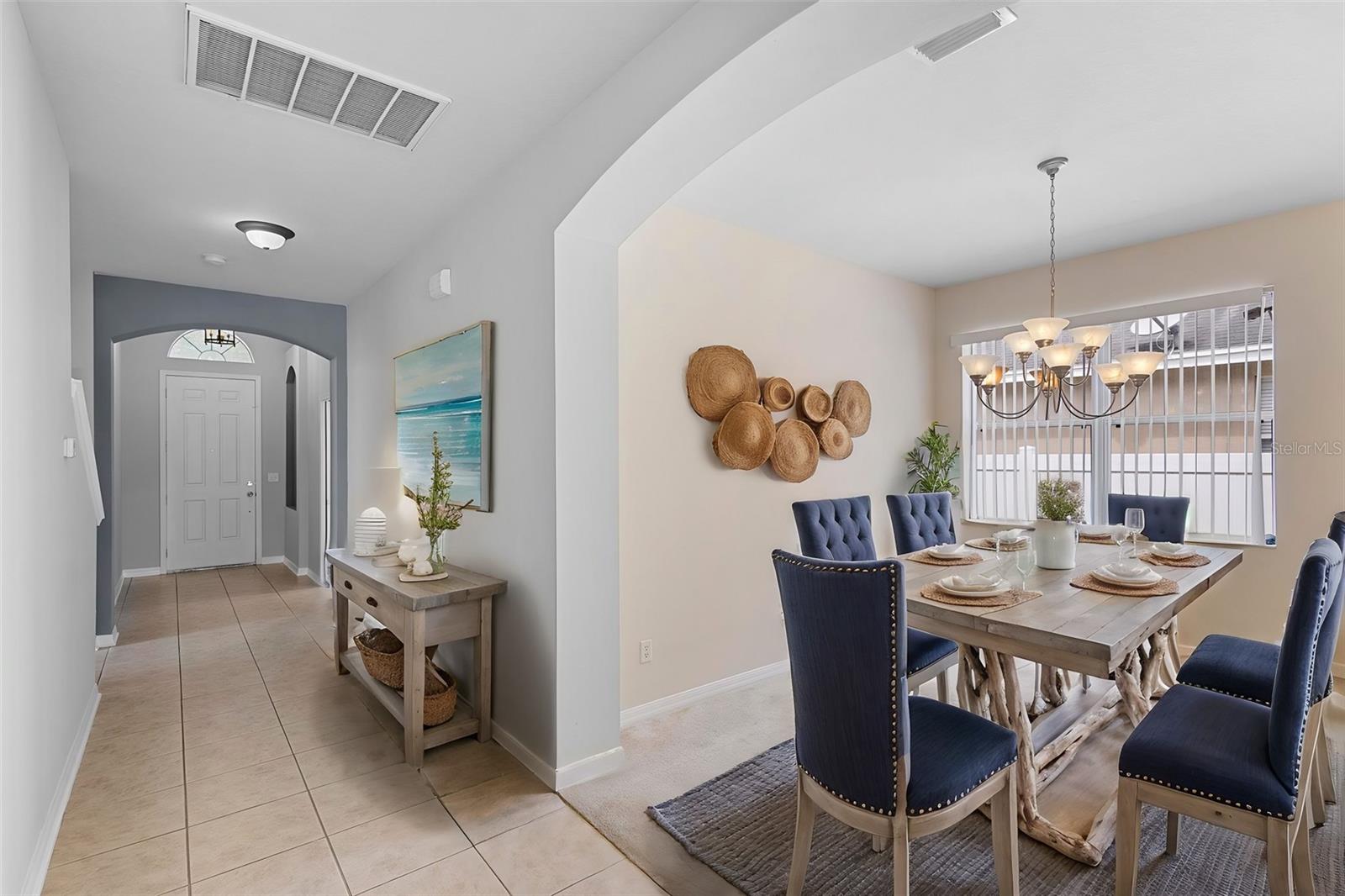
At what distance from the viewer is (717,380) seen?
11.5 ft

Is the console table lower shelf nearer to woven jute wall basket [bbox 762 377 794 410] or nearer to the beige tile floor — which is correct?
the beige tile floor

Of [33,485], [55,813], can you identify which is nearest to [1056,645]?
[33,485]

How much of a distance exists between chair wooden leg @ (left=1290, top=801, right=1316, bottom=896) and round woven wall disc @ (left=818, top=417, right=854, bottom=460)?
268cm

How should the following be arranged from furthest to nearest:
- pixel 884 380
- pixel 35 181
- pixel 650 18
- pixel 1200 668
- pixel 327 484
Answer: pixel 327 484
pixel 884 380
pixel 1200 668
pixel 35 181
pixel 650 18

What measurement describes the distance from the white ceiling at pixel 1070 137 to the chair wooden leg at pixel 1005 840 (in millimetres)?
2238

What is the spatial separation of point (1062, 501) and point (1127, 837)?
1.31 metres

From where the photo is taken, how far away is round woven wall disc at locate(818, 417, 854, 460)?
4.07m

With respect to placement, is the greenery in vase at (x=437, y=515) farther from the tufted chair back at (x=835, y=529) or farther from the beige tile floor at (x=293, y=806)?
the tufted chair back at (x=835, y=529)

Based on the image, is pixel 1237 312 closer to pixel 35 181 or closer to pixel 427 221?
pixel 427 221

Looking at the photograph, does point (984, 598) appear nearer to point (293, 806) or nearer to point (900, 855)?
point (900, 855)

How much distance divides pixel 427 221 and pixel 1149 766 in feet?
12.4

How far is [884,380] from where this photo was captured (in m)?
4.65

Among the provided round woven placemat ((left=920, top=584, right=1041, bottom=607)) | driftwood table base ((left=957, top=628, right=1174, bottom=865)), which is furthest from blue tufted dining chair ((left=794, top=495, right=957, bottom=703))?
round woven placemat ((left=920, top=584, right=1041, bottom=607))

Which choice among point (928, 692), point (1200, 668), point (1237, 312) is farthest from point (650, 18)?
point (1237, 312)
